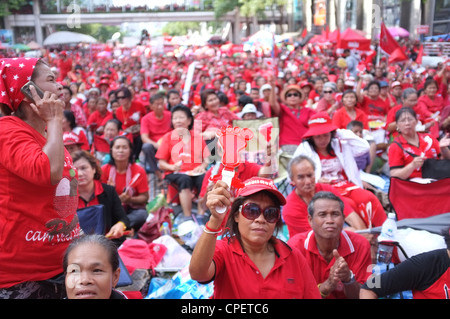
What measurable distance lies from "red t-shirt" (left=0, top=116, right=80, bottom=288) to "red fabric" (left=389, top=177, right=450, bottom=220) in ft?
10.5

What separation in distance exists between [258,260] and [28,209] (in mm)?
1084

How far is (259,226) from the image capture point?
230 cm

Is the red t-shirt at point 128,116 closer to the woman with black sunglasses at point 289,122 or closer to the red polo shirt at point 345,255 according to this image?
the woman with black sunglasses at point 289,122

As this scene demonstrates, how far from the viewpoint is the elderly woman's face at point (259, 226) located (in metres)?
2.29

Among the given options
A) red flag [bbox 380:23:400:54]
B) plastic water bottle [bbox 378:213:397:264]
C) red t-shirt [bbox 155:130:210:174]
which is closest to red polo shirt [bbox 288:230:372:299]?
plastic water bottle [bbox 378:213:397:264]

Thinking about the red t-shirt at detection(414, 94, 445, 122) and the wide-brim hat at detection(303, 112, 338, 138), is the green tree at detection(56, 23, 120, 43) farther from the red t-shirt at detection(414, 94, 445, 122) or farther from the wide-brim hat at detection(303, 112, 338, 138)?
the wide-brim hat at detection(303, 112, 338, 138)

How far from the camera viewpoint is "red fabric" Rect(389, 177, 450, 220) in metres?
4.18

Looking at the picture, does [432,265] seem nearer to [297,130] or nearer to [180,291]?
[180,291]

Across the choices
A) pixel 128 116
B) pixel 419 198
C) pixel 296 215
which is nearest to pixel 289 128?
pixel 419 198

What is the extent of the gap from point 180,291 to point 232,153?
7.32ft

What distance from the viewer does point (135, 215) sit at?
490 centimetres

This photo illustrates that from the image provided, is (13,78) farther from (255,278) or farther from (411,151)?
(411,151)

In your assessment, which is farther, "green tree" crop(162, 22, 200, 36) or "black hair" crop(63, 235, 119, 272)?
"green tree" crop(162, 22, 200, 36)
